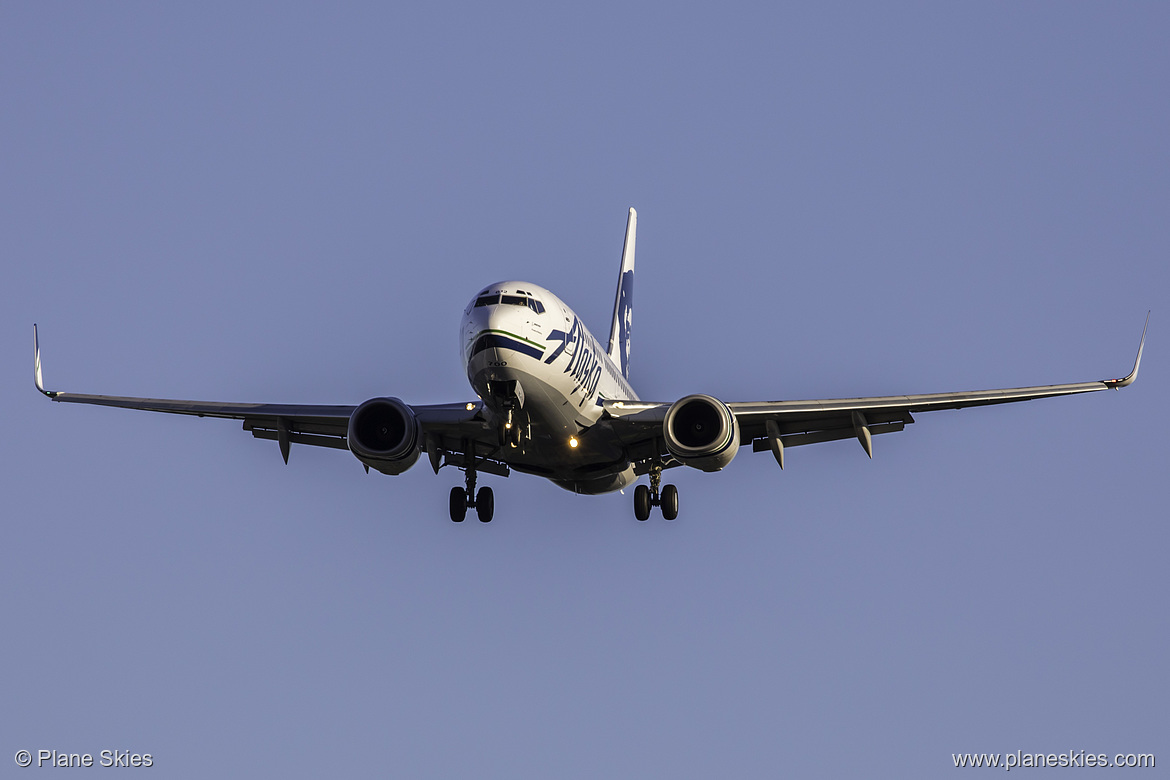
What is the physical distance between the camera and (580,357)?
104 feet

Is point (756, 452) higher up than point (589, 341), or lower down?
lower down

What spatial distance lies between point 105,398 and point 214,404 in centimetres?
330

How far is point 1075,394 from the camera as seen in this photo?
33500mm

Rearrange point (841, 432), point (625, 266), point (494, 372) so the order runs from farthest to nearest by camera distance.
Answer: point (625, 266) < point (841, 432) < point (494, 372)

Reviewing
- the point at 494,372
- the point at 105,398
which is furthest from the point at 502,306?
the point at 105,398

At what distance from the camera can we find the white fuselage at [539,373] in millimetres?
28797

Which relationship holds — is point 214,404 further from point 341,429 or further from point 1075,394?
point 1075,394

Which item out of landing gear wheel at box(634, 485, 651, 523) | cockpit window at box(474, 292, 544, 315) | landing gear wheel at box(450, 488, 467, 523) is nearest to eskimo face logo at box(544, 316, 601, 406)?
cockpit window at box(474, 292, 544, 315)

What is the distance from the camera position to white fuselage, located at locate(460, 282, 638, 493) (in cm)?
2880

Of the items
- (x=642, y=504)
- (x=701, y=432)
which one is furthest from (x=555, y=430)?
(x=642, y=504)

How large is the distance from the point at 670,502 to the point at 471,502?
5.26 m

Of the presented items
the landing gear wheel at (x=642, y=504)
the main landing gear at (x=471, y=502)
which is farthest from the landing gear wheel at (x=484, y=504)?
the landing gear wheel at (x=642, y=504)

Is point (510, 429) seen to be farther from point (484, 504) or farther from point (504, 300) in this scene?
point (484, 504)

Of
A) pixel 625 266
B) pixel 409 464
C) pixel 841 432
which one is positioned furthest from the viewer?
pixel 625 266
